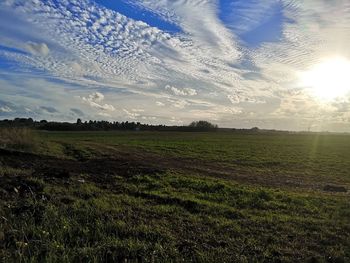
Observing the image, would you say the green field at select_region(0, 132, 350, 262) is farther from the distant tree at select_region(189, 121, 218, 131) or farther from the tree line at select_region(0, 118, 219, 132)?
the distant tree at select_region(189, 121, 218, 131)

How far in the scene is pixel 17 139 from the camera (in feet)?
95.3

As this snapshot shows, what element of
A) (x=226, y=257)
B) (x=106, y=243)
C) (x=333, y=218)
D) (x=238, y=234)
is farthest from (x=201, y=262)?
(x=333, y=218)

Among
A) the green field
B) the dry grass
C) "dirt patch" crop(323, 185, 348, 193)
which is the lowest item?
"dirt patch" crop(323, 185, 348, 193)

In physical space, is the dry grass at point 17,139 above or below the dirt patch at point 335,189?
above

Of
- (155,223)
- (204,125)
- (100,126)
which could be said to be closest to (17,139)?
(155,223)

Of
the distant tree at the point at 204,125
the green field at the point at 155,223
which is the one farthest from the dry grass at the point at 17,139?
the distant tree at the point at 204,125

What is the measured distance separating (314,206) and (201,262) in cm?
781

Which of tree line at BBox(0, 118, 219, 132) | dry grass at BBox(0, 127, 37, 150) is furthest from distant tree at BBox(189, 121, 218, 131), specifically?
dry grass at BBox(0, 127, 37, 150)

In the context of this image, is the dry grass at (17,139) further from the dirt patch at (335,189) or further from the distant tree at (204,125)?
the distant tree at (204,125)

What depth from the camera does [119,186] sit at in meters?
13.4

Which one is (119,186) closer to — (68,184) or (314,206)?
(68,184)

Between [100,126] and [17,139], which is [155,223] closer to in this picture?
[17,139]

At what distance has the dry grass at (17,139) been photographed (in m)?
27.9

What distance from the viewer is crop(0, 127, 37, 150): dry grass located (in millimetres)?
27856
